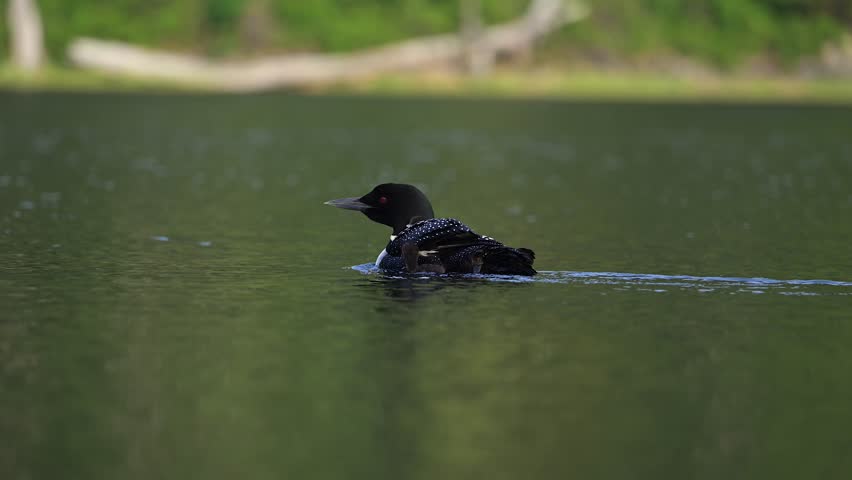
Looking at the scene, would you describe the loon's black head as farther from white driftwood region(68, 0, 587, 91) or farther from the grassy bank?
white driftwood region(68, 0, 587, 91)

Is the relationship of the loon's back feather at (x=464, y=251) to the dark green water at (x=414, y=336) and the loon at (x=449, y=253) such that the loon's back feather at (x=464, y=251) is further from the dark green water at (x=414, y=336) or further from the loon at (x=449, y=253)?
the dark green water at (x=414, y=336)

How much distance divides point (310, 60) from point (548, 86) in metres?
12.1

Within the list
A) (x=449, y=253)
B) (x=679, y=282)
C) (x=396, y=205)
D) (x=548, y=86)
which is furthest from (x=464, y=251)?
(x=548, y=86)

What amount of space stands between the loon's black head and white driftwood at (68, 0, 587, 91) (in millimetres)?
53133

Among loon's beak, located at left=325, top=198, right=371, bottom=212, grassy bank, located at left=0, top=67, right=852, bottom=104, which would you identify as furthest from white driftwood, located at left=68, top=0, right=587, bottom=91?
loon's beak, located at left=325, top=198, right=371, bottom=212

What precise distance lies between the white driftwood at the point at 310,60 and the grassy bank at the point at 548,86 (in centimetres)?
96

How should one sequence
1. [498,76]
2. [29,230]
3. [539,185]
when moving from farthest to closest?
[498,76] → [539,185] → [29,230]

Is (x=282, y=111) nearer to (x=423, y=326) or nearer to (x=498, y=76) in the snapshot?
(x=498, y=76)

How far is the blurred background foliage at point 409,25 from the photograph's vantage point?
268 ft

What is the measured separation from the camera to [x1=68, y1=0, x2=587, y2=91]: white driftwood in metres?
71.6

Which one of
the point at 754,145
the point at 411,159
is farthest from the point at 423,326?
the point at 754,145

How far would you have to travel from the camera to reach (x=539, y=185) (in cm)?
3166

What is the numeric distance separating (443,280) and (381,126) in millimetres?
35906

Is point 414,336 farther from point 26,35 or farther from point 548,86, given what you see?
point 548,86
